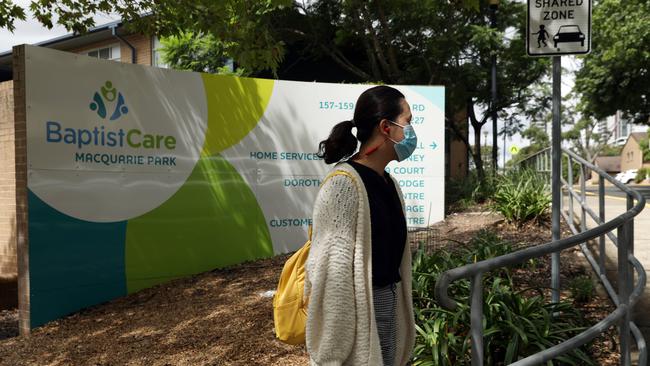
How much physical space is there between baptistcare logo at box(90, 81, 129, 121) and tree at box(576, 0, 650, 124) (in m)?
17.3

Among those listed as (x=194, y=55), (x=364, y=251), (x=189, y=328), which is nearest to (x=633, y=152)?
(x=194, y=55)

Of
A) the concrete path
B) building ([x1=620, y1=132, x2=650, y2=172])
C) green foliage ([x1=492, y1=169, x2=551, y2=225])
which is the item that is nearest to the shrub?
green foliage ([x1=492, y1=169, x2=551, y2=225])

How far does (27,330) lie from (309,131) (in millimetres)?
4536

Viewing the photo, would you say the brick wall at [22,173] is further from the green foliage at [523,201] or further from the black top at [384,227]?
the green foliage at [523,201]

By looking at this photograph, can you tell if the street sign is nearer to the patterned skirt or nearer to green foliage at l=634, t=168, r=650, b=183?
the patterned skirt

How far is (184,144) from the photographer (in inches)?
301

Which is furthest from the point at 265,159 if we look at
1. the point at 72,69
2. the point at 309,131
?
the point at 72,69

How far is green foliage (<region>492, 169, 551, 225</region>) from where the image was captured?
870cm

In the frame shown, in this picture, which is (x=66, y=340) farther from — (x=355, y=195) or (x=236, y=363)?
(x=355, y=195)

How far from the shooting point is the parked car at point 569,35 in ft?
14.6

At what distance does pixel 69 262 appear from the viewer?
6582mm

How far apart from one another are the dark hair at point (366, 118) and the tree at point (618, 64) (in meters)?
19.5

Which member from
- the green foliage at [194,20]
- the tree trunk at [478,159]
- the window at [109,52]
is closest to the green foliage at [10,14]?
the green foliage at [194,20]

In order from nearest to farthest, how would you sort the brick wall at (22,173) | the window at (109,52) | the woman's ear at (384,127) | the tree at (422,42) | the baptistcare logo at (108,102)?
the woman's ear at (384,127)
the brick wall at (22,173)
the baptistcare logo at (108,102)
the tree at (422,42)
the window at (109,52)
